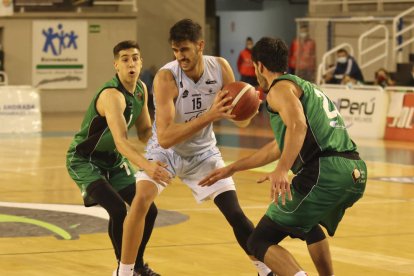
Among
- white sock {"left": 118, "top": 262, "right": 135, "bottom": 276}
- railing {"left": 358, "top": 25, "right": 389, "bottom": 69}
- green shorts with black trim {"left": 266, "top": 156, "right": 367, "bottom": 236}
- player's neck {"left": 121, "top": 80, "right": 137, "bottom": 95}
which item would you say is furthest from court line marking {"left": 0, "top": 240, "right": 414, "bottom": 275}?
railing {"left": 358, "top": 25, "right": 389, "bottom": 69}

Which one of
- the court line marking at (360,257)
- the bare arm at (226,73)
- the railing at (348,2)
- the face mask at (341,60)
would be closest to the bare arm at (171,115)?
the bare arm at (226,73)

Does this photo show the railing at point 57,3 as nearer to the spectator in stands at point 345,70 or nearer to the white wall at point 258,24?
the white wall at point 258,24

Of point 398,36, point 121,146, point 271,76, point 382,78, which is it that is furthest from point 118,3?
point 271,76

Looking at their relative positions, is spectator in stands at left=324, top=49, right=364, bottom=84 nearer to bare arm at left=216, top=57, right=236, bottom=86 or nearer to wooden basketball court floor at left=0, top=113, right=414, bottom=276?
wooden basketball court floor at left=0, top=113, right=414, bottom=276

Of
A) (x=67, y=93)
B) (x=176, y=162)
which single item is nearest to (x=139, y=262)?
(x=176, y=162)

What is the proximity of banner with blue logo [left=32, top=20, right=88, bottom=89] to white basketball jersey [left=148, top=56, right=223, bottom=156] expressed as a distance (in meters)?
21.2

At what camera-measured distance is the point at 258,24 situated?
3691 centimetres

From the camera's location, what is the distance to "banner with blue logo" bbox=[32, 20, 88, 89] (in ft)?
94.2

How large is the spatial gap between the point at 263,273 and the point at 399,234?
2.93 meters

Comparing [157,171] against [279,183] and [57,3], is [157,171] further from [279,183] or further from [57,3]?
[57,3]

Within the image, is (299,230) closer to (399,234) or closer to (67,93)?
(399,234)

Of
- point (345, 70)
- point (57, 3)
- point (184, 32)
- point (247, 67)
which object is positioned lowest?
point (247, 67)

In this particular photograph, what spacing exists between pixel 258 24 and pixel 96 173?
29020 mm

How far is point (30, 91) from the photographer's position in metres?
21.9
